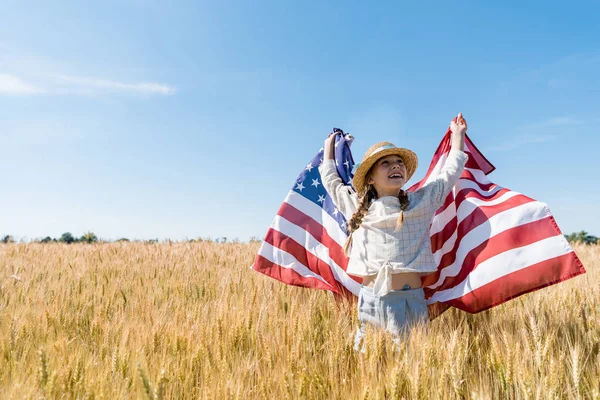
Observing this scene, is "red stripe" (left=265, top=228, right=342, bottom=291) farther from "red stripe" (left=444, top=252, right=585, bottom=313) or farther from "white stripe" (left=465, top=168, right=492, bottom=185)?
"white stripe" (left=465, top=168, right=492, bottom=185)

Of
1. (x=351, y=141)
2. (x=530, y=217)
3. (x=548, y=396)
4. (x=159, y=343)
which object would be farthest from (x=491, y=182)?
(x=159, y=343)

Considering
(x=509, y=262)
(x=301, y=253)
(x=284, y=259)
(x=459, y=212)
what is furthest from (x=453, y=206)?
(x=284, y=259)

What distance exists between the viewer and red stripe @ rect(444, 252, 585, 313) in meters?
3.18

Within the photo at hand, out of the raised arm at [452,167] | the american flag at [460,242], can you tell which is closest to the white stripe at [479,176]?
the american flag at [460,242]

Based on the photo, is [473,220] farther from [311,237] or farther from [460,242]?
[311,237]

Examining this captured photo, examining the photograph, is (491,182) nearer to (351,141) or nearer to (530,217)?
(530,217)

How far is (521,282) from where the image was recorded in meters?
3.34

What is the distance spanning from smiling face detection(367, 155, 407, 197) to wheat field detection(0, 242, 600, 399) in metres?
1.05

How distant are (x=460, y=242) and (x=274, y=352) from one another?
6.76 ft

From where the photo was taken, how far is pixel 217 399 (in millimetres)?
1872

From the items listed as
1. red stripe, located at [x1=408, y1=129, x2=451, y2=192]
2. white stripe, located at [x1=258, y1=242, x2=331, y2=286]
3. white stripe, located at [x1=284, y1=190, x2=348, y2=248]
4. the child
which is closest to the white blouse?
the child

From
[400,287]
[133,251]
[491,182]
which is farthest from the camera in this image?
[133,251]

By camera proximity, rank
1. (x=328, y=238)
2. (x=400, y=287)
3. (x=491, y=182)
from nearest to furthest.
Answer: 1. (x=400, y=287)
2. (x=491, y=182)
3. (x=328, y=238)

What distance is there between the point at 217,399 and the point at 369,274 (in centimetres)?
176
